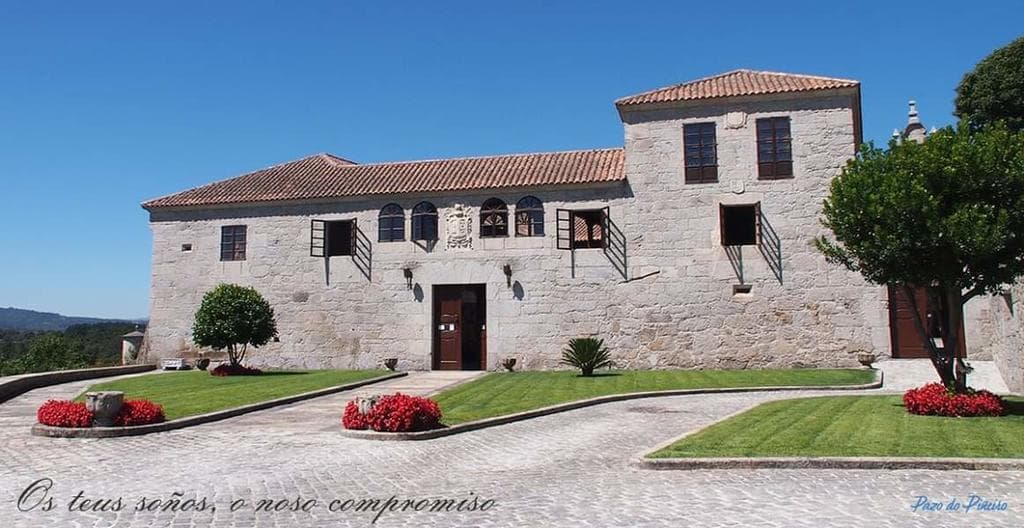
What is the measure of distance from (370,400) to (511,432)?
88.0 inches

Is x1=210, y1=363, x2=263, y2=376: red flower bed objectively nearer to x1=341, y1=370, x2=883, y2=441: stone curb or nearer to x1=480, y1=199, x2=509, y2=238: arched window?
x1=480, y1=199, x2=509, y2=238: arched window

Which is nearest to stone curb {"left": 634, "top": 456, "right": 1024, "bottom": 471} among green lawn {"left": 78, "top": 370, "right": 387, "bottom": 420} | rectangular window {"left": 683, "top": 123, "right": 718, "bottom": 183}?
green lawn {"left": 78, "top": 370, "right": 387, "bottom": 420}

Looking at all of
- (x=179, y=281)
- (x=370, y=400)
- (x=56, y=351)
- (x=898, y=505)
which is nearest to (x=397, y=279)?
(x=179, y=281)

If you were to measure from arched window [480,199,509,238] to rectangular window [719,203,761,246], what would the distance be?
261 inches

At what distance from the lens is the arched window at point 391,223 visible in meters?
24.0

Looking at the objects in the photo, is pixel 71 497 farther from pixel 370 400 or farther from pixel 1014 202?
pixel 1014 202

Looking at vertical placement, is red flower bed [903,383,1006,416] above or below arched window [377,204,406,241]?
below

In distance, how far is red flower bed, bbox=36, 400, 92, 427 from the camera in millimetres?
11180

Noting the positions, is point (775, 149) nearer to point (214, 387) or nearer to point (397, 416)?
point (397, 416)

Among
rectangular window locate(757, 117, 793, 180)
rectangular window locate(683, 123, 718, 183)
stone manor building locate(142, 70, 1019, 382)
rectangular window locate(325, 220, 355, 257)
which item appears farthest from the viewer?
rectangular window locate(325, 220, 355, 257)

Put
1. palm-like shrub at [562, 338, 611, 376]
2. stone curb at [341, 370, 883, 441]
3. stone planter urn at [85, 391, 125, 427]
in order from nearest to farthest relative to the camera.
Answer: stone curb at [341, 370, 883, 441] < stone planter urn at [85, 391, 125, 427] < palm-like shrub at [562, 338, 611, 376]

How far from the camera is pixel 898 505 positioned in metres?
6.53

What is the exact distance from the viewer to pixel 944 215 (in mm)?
11109

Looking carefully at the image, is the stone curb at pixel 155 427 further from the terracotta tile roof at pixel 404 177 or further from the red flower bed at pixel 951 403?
the red flower bed at pixel 951 403
